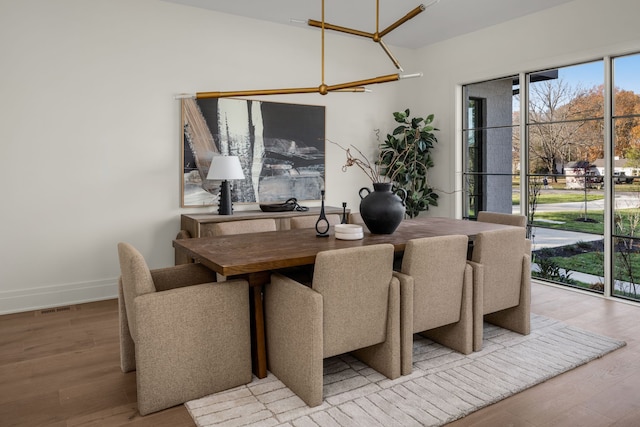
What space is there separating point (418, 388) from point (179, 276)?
5.02 feet

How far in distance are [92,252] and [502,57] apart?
15.4 ft

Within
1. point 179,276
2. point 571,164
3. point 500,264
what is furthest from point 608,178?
point 179,276

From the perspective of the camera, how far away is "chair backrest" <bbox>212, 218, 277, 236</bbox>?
11.2 feet

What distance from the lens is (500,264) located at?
9.96 feet

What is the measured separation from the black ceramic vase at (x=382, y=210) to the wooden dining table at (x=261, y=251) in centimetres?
7

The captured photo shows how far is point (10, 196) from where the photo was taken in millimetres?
3836

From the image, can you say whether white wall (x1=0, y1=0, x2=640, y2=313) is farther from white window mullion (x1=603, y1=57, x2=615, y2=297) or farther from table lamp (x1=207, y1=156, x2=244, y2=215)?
table lamp (x1=207, y1=156, x2=244, y2=215)

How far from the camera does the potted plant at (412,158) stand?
5574 mm

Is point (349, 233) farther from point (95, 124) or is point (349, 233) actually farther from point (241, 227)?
point (95, 124)

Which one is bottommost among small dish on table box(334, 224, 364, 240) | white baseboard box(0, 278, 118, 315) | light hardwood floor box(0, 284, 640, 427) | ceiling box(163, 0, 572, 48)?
light hardwood floor box(0, 284, 640, 427)

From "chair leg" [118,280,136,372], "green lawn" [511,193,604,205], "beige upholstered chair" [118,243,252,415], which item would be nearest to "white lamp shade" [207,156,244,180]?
"chair leg" [118,280,136,372]

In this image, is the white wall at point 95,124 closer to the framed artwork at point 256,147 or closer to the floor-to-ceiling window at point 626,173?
the framed artwork at point 256,147

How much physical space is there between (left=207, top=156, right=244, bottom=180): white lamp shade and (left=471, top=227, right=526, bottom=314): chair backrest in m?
2.42

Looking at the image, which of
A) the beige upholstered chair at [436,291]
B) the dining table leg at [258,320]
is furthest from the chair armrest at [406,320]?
the dining table leg at [258,320]
